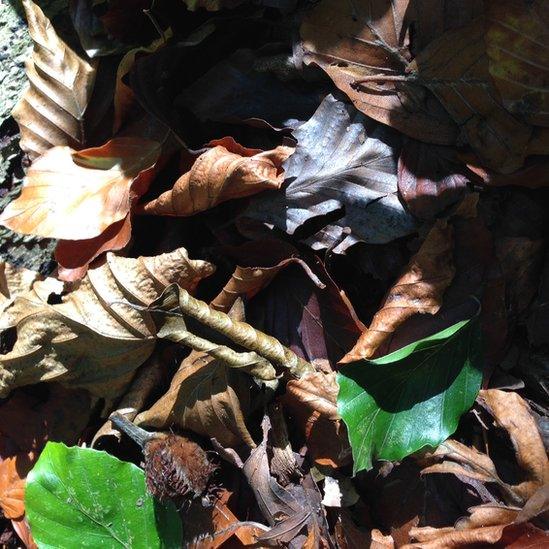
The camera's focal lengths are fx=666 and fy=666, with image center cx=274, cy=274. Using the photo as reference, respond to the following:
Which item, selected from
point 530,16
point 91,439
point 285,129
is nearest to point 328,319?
point 285,129

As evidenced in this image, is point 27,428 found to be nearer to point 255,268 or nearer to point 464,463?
point 255,268

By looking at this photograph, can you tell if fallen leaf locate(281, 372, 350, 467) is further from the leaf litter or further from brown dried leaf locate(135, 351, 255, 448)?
brown dried leaf locate(135, 351, 255, 448)

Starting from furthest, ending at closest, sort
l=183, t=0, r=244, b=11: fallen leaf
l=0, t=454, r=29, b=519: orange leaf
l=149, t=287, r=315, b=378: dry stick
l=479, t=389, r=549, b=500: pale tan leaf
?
1. l=0, t=454, r=29, b=519: orange leaf
2. l=183, t=0, r=244, b=11: fallen leaf
3. l=149, t=287, r=315, b=378: dry stick
4. l=479, t=389, r=549, b=500: pale tan leaf

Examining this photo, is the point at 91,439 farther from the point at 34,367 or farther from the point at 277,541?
the point at 277,541

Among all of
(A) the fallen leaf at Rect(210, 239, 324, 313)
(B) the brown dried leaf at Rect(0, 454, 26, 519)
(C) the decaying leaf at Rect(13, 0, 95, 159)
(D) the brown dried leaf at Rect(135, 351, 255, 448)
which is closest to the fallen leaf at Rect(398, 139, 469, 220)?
(A) the fallen leaf at Rect(210, 239, 324, 313)

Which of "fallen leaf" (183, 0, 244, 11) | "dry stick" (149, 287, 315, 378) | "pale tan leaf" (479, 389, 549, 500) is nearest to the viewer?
"pale tan leaf" (479, 389, 549, 500)

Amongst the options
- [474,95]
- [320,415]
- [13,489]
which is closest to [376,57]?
[474,95]
